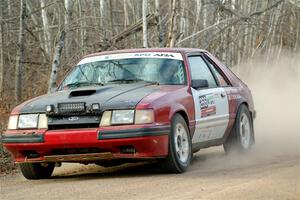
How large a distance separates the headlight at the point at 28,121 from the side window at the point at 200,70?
2.18 m

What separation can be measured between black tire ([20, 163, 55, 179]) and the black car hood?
694 millimetres

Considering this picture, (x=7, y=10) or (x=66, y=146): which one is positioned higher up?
(x=7, y=10)

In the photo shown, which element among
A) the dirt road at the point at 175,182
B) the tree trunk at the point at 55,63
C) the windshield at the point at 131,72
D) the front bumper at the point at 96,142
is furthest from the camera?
the tree trunk at the point at 55,63

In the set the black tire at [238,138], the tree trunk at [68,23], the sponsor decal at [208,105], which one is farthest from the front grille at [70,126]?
the tree trunk at [68,23]

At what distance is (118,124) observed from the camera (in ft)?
25.6

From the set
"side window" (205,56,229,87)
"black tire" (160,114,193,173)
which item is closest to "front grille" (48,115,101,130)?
"black tire" (160,114,193,173)

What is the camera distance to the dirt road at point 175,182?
22.4ft

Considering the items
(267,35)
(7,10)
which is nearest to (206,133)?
(7,10)

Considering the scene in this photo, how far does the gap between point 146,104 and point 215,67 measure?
258cm

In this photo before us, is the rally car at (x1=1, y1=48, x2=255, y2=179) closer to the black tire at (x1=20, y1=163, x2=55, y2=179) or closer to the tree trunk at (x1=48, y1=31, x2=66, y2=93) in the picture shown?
the black tire at (x1=20, y1=163, x2=55, y2=179)

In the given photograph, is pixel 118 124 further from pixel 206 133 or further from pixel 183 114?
pixel 206 133

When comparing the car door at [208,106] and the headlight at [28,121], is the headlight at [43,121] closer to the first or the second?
the headlight at [28,121]

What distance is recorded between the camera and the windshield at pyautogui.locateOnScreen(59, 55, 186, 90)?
8875 mm

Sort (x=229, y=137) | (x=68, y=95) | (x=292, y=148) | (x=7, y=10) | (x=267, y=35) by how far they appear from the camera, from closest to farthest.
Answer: (x=68, y=95) < (x=229, y=137) < (x=292, y=148) < (x=7, y=10) < (x=267, y=35)
